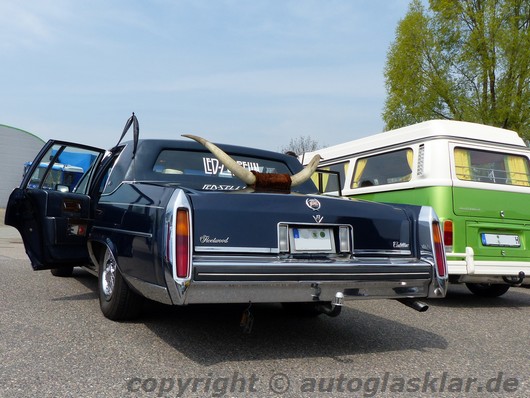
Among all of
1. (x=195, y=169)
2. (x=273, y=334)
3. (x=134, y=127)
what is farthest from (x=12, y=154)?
(x=273, y=334)

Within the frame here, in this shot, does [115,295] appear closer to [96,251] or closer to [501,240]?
[96,251]

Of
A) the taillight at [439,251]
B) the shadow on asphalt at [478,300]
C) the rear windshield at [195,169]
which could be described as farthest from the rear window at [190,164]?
the shadow on asphalt at [478,300]

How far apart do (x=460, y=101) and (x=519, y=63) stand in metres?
1.96

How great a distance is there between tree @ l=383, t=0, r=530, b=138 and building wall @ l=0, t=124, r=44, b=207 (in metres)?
35.3

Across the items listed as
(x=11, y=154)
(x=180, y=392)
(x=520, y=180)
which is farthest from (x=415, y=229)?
(x=11, y=154)

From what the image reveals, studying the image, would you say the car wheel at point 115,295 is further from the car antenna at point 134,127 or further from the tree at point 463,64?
the tree at point 463,64

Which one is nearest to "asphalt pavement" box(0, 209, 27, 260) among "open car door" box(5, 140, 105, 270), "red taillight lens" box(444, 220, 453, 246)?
"open car door" box(5, 140, 105, 270)

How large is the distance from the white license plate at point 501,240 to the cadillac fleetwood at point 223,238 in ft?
8.92

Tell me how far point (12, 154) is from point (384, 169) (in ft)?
145

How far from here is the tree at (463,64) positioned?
54.7ft

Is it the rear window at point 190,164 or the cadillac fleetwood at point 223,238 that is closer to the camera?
the cadillac fleetwood at point 223,238

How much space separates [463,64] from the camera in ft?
57.9

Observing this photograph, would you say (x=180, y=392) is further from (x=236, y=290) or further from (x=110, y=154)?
(x=110, y=154)

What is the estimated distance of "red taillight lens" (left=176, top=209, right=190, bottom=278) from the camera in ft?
11.0
